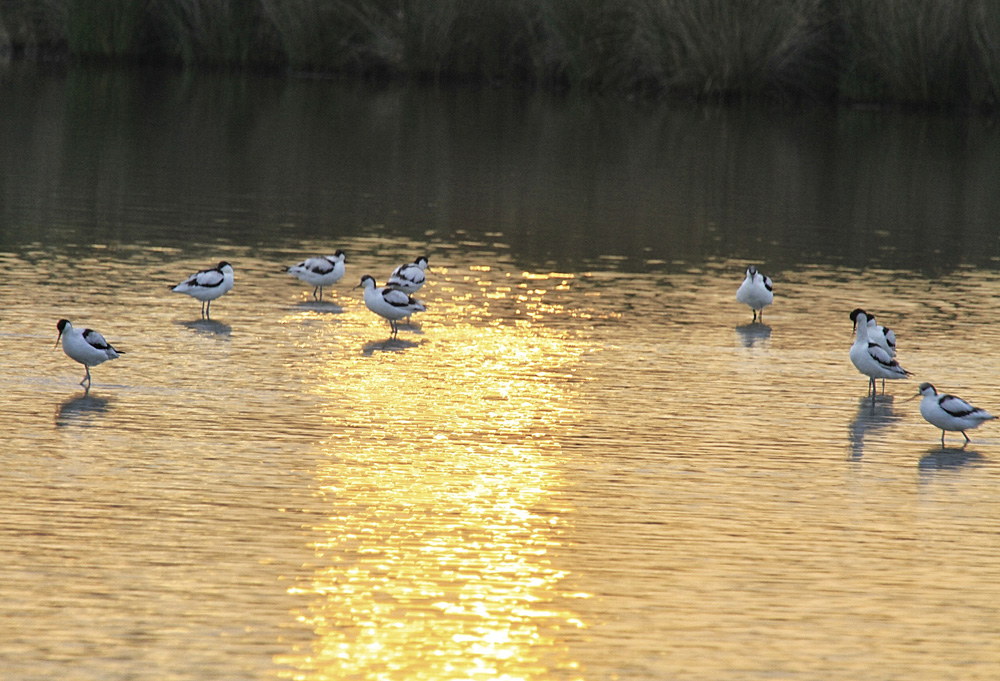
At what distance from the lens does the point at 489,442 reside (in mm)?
10820

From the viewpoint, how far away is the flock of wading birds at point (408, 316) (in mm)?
11289

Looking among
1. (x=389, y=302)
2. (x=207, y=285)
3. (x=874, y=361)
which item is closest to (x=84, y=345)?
(x=207, y=285)

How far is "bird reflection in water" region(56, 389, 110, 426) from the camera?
10.9 m

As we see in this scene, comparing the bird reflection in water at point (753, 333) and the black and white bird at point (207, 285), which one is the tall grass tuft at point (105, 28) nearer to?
the black and white bird at point (207, 285)

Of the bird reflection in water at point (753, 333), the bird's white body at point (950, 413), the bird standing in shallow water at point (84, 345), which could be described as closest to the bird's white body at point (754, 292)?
the bird reflection in water at point (753, 333)

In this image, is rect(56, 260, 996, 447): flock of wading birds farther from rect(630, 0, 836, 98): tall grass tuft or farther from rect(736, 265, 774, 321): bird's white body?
rect(630, 0, 836, 98): tall grass tuft

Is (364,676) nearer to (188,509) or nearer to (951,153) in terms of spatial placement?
(188,509)

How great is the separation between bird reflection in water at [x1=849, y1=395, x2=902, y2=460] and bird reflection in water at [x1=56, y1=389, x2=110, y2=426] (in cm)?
534

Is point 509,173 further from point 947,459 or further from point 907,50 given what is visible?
point 947,459

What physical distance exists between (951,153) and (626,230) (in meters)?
12.3

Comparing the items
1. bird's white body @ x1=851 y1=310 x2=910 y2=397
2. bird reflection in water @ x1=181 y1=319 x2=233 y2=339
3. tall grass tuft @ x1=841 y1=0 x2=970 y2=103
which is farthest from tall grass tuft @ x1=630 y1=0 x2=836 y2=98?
bird's white body @ x1=851 y1=310 x2=910 y2=397

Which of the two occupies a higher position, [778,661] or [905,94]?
[905,94]

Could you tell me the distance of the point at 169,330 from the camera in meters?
14.1

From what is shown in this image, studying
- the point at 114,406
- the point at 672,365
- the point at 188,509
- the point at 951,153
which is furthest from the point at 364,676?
the point at 951,153
